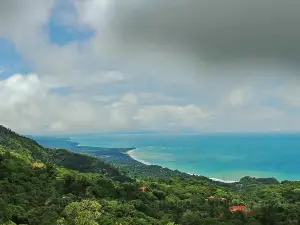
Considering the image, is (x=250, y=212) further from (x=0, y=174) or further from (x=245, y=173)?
(x=245, y=173)

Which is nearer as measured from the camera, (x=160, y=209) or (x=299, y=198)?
(x=160, y=209)

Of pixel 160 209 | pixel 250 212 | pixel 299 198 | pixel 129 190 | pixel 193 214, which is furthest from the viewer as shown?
pixel 299 198

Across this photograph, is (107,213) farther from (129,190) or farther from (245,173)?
(245,173)

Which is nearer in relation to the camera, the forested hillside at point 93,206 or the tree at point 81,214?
the tree at point 81,214

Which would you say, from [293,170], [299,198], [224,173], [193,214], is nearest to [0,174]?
[193,214]

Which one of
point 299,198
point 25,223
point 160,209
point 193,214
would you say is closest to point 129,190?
point 160,209

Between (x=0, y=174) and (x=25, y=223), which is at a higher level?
(x=0, y=174)

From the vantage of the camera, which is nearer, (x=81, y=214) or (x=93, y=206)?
(x=81, y=214)

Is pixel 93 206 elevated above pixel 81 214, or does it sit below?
above

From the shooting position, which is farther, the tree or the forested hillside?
the forested hillside

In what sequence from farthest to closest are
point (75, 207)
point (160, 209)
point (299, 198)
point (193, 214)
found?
point (299, 198)
point (160, 209)
point (193, 214)
point (75, 207)
